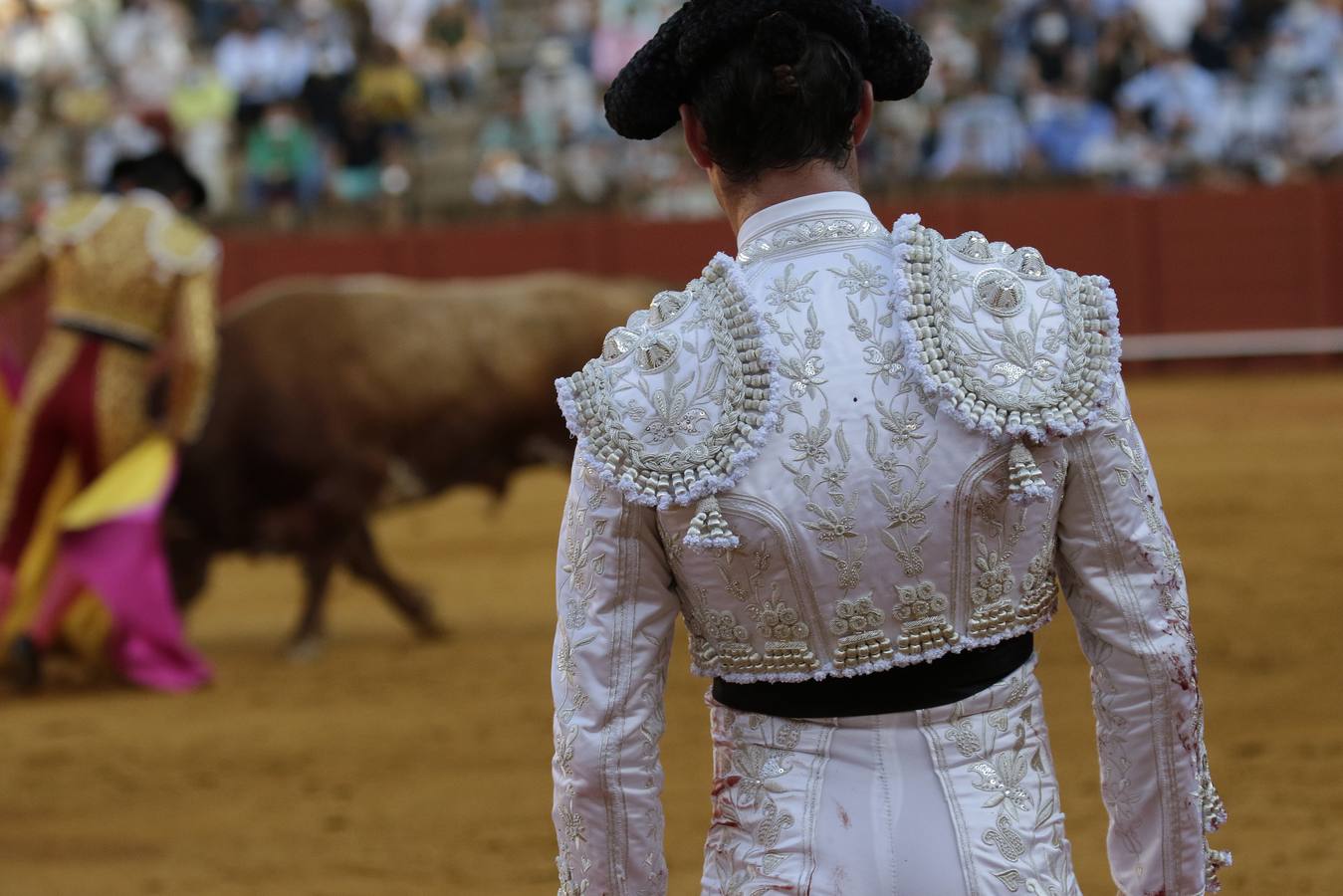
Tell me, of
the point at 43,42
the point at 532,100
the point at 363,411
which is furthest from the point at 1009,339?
the point at 43,42

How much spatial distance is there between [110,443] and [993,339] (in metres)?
4.92

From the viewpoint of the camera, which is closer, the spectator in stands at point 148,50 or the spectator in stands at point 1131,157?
the spectator in stands at point 1131,157

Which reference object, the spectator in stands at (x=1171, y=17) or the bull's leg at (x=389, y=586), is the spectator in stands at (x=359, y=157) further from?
the bull's leg at (x=389, y=586)

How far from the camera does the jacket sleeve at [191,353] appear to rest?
5617mm

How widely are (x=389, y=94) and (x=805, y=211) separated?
40.2ft

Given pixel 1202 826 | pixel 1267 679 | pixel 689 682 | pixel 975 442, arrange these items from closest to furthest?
pixel 975 442, pixel 1202 826, pixel 1267 679, pixel 689 682

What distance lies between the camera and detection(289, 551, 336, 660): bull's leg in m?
6.22

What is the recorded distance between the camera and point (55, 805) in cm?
435

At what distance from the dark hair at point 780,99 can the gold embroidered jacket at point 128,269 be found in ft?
14.8

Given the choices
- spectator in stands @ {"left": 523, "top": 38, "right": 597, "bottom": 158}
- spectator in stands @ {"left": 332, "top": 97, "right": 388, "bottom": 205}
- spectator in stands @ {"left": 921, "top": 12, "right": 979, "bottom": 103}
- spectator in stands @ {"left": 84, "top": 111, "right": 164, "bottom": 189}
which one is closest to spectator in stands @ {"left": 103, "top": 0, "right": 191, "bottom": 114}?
spectator in stands @ {"left": 84, "top": 111, "right": 164, "bottom": 189}

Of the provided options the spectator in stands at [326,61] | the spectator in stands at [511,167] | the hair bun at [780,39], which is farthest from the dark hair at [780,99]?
the spectator in stands at [326,61]

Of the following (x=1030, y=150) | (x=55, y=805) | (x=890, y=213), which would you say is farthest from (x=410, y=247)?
(x=55, y=805)

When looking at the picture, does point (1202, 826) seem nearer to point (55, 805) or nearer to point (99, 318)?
point (55, 805)

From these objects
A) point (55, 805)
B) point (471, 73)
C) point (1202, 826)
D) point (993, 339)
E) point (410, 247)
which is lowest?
point (55, 805)
